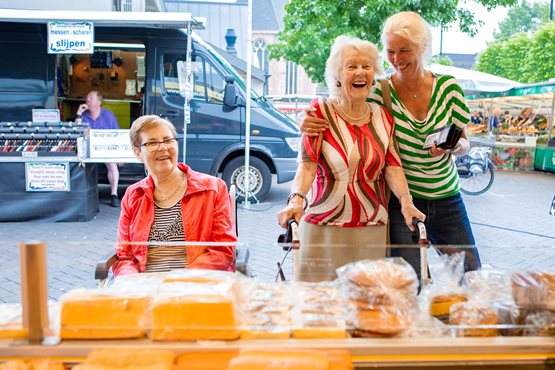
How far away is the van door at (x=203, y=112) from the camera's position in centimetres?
946

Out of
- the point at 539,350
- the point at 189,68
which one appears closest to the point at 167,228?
the point at 539,350

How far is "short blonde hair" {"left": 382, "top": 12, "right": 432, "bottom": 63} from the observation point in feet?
9.07

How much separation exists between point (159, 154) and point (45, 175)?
524 centimetres

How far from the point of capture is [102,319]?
1.59 meters

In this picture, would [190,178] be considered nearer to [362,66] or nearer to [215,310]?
[362,66]

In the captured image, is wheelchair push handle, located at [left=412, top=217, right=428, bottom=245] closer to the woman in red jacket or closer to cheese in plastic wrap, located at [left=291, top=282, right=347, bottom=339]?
cheese in plastic wrap, located at [left=291, top=282, right=347, bottom=339]

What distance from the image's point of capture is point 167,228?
316cm

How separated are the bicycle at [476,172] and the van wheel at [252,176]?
3775 millimetres

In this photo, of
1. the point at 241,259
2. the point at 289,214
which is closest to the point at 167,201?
the point at 289,214

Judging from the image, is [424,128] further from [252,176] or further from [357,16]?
[357,16]

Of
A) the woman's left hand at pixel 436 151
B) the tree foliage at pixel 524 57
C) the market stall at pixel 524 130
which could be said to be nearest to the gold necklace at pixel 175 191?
the woman's left hand at pixel 436 151

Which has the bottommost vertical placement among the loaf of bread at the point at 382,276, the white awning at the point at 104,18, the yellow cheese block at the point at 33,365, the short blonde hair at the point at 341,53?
the yellow cheese block at the point at 33,365

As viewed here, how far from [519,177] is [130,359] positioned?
1562 cm

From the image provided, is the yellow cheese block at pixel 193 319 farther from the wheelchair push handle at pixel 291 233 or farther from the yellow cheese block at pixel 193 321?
the wheelchair push handle at pixel 291 233
